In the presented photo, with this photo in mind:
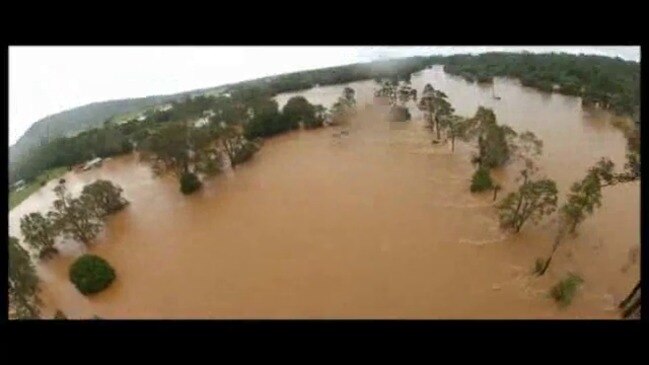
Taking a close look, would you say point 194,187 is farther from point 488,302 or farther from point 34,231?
point 488,302

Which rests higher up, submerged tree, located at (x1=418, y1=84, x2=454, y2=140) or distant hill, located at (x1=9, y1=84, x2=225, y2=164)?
distant hill, located at (x1=9, y1=84, x2=225, y2=164)

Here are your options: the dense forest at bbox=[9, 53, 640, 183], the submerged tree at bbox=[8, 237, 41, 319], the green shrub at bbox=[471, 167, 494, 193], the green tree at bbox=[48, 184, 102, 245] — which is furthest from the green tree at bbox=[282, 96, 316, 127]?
the submerged tree at bbox=[8, 237, 41, 319]

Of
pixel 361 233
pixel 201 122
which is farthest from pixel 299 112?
pixel 361 233

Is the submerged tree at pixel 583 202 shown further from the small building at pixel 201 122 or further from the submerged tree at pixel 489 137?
A: the small building at pixel 201 122

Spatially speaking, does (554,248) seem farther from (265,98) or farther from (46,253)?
(46,253)

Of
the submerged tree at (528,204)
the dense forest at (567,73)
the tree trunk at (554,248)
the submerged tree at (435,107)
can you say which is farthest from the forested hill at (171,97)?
the tree trunk at (554,248)

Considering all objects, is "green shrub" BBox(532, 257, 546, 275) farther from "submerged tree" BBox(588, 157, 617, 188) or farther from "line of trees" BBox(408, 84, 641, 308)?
"submerged tree" BBox(588, 157, 617, 188)
